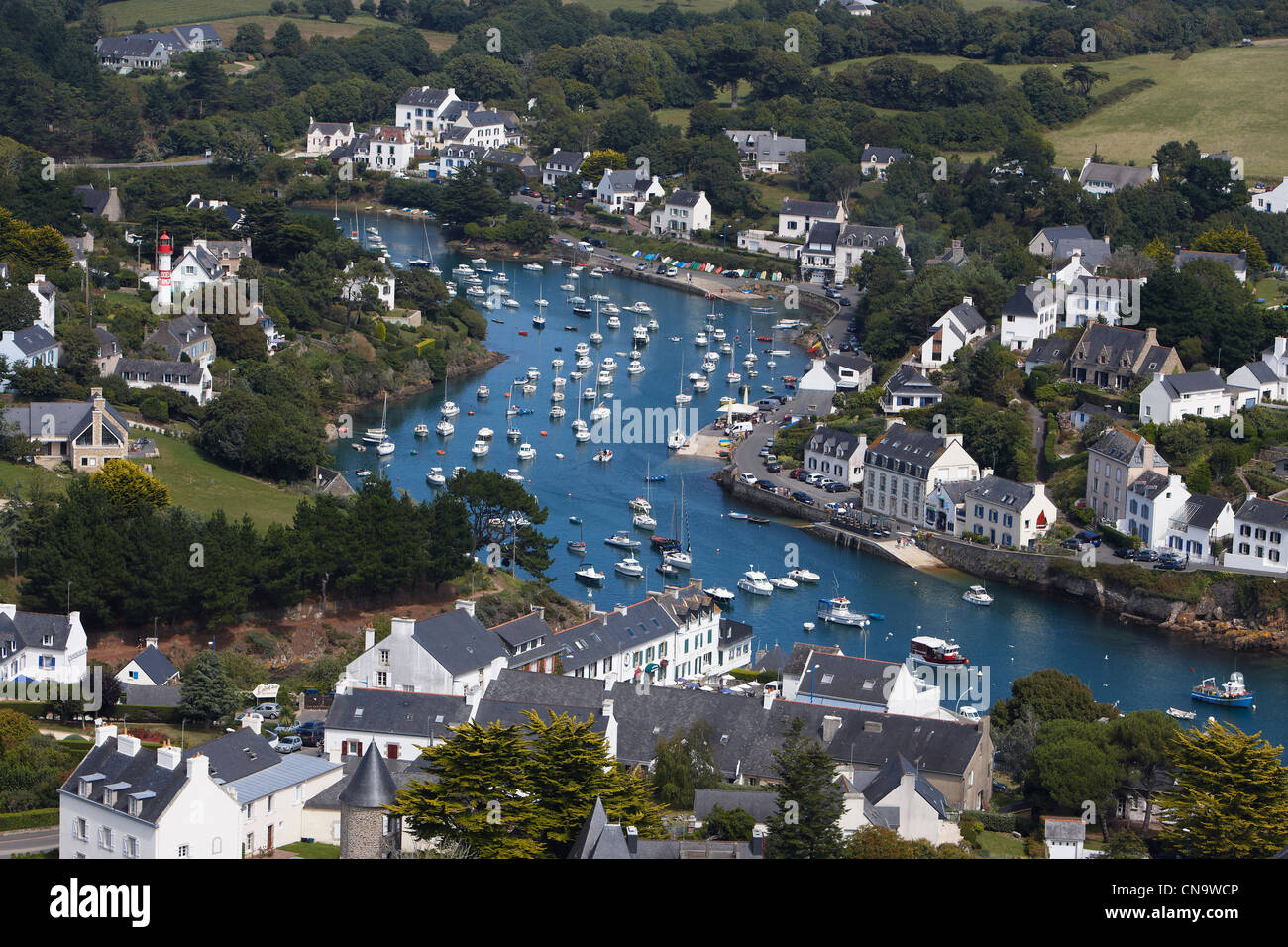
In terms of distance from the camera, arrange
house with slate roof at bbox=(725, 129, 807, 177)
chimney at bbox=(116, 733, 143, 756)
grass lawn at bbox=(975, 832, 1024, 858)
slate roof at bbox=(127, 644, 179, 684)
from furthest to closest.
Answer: house with slate roof at bbox=(725, 129, 807, 177) → slate roof at bbox=(127, 644, 179, 684) → grass lawn at bbox=(975, 832, 1024, 858) → chimney at bbox=(116, 733, 143, 756)

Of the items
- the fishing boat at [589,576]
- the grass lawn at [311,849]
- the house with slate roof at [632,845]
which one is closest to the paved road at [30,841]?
the grass lawn at [311,849]

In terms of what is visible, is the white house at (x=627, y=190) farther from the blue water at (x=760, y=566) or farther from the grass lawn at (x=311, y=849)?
the grass lawn at (x=311, y=849)

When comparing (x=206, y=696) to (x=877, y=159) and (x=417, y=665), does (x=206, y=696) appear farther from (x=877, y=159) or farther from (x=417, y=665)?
(x=877, y=159)

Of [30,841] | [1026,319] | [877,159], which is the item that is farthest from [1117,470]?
[877,159]

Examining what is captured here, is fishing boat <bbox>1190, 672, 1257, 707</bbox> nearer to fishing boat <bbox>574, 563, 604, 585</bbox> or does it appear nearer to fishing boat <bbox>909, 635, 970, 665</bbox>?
fishing boat <bbox>909, 635, 970, 665</bbox>

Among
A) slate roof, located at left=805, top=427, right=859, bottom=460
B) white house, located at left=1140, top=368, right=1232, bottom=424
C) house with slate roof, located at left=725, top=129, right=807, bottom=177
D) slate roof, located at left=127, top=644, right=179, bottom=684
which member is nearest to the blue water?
slate roof, located at left=805, top=427, right=859, bottom=460
